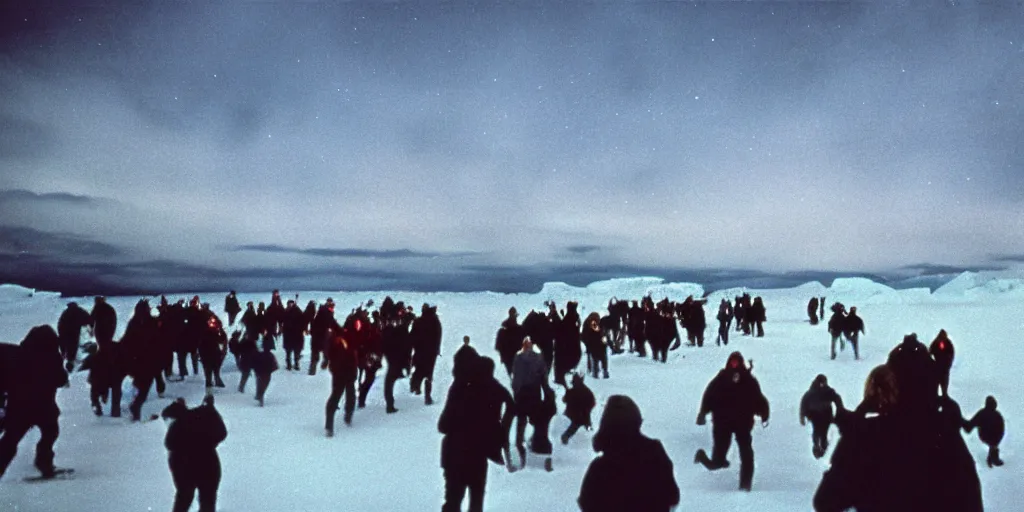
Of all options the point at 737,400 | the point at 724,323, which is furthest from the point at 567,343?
the point at 724,323

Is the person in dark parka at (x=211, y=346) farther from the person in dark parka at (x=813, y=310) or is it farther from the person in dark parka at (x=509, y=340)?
the person in dark parka at (x=813, y=310)

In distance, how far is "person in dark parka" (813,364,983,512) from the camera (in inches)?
115

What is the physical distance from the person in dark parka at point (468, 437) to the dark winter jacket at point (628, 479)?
2233mm

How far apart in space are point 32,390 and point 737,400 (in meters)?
7.62

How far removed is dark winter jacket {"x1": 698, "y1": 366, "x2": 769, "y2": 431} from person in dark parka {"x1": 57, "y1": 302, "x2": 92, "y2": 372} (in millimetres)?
14243

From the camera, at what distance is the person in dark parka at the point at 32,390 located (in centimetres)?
698

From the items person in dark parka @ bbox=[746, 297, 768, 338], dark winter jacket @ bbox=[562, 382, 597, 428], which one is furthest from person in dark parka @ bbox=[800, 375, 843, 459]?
person in dark parka @ bbox=[746, 297, 768, 338]

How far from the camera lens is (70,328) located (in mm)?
15039

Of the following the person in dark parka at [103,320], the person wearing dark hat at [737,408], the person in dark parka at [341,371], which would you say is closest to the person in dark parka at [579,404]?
the person wearing dark hat at [737,408]

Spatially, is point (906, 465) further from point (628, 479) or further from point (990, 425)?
point (990, 425)

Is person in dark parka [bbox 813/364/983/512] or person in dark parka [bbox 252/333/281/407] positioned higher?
person in dark parka [bbox 813/364/983/512]

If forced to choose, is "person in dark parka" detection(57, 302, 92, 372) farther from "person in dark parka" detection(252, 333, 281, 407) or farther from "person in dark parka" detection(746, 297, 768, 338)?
"person in dark parka" detection(746, 297, 768, 338)

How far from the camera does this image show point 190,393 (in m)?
13.5

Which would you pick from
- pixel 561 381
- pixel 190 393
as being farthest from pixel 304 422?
pixel 561 381
